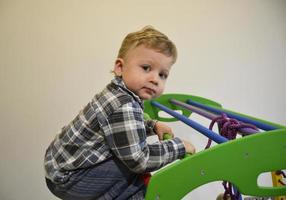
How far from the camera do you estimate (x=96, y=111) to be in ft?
2.23

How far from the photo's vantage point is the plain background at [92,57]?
1.25 metres

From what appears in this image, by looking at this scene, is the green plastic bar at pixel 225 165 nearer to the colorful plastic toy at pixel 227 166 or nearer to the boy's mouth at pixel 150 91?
the colorful plastic toy at pixel 227 166

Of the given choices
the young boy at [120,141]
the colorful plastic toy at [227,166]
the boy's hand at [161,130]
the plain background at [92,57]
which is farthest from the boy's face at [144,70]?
the plain background at [92,57]

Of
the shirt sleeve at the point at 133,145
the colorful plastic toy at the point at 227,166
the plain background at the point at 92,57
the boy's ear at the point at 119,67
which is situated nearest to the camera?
the colorful plastic toy at the point at 227,166

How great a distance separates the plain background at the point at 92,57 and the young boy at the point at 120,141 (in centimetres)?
53

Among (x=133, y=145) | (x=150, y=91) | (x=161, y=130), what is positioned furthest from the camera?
(x=161, y=130)

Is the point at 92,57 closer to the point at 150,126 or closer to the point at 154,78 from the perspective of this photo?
the point at 150,126

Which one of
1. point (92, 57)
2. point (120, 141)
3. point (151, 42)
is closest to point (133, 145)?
point (120, 141)

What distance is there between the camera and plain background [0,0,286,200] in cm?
125

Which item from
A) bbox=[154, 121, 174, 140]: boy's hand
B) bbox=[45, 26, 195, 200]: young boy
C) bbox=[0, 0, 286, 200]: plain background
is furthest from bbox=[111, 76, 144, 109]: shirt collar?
bbox=[0, 0, 286, 200]: plain background

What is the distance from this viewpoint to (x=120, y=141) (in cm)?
64

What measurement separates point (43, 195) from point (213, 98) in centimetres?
96

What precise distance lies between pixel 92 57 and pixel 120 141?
Answer: 2.35 feet

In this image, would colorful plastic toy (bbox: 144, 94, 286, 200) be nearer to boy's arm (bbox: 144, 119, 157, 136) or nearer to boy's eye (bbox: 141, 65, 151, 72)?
boy's eye (bbox: 141, 65, 151, 72)
